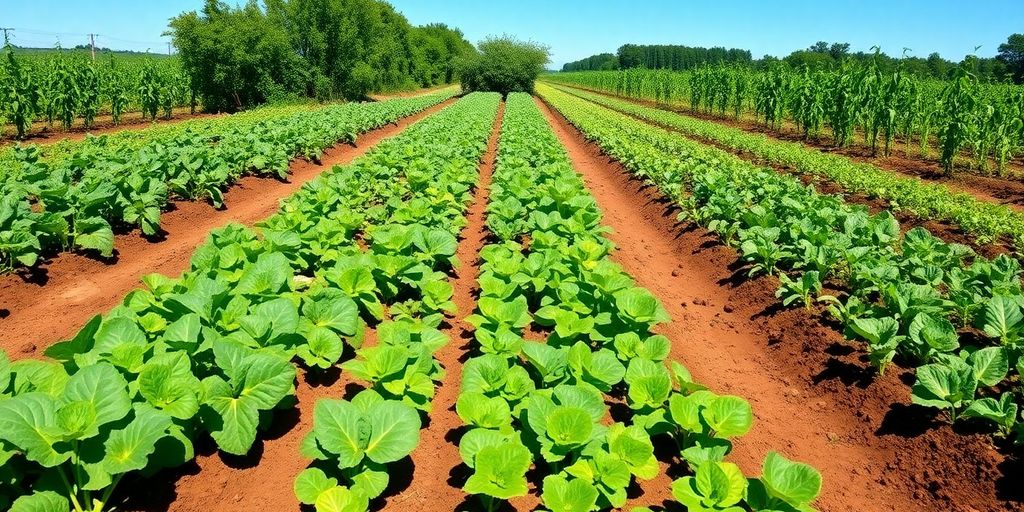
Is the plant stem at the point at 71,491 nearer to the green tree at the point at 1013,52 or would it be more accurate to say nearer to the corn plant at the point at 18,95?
the corn plant at the point at 18,95

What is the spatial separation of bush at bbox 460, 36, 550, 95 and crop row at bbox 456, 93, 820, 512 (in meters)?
55.2

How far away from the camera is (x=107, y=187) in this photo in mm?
7355

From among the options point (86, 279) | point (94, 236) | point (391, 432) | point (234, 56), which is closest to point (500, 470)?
→ point (391, 432)

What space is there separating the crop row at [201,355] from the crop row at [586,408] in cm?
72

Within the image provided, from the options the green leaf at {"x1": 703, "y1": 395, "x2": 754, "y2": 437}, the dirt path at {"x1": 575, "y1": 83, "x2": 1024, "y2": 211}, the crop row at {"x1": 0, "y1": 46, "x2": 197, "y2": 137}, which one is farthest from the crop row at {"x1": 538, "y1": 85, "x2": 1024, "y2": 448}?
the crop row at {"x1": 0, "y1": 46, "x2": 197, "y2": 137}

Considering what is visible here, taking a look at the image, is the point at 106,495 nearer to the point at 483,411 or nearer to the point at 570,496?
the point at 483,411

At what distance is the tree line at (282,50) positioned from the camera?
33.0m

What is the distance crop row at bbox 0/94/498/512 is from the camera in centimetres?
262

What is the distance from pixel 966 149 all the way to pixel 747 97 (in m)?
11.6

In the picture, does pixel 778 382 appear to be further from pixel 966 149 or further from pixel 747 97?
pixel 747 97

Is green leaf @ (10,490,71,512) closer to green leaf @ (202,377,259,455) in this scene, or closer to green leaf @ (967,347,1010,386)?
green leaf @ (202,377,259,455)

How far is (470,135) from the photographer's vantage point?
17.3 metres

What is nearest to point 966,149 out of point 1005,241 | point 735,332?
point 1005,241

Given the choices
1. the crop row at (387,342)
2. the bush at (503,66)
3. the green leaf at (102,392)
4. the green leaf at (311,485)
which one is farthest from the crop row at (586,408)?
the bush at (503,66)
